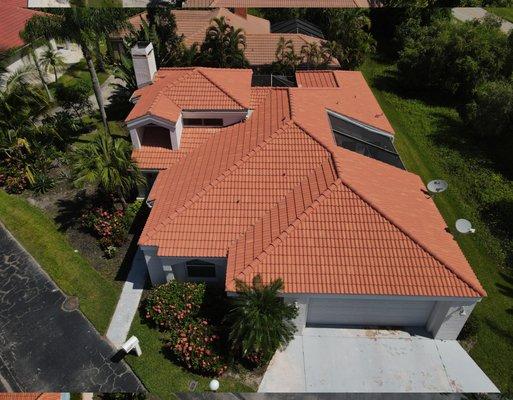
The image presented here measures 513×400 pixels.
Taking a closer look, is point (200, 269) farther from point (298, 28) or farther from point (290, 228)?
point (298, 28)

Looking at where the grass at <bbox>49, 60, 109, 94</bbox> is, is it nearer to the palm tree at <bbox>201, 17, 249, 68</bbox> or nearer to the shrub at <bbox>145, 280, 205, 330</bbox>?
the palm tree at <bbox>201, 17, 249, 68</bbox>

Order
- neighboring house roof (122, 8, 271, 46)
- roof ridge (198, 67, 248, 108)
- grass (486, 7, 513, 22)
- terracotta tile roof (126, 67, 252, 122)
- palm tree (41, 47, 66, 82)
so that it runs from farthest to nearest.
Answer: grass (486, 7, 513, 22) < neighboring house roof (122, 8, 271, 46) < palm tree (41, 47, 66, 82) < roof ridge (198, 67, 248, 108) < terracotta tile roof (126, 67, 252, 122)

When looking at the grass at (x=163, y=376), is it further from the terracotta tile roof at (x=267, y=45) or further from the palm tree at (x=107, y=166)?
the terracotta tile roof at (x=267, y=45)

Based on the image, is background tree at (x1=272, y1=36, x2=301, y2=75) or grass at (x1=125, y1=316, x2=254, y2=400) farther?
background tree at (x1=272, y1=36, x2=301, y2=75)

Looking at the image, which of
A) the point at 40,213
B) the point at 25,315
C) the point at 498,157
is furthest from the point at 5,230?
the point at 498,157

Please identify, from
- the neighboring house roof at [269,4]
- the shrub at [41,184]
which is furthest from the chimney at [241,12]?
the shrub at [41,184]

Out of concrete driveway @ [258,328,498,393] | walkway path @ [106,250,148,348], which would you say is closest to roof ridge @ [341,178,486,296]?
A: concrete driveway @ [258,328,498,393]

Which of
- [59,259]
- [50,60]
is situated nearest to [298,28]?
[50,60]
